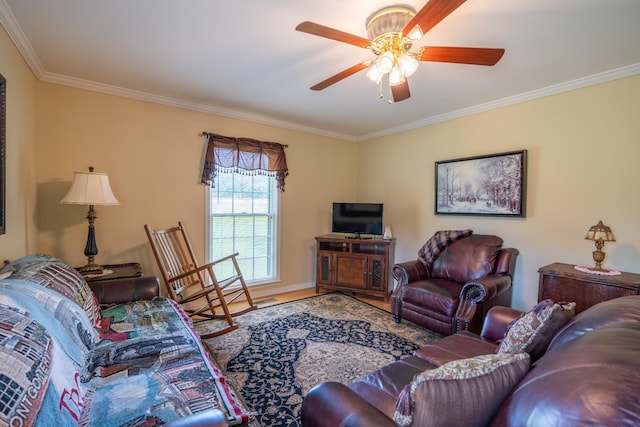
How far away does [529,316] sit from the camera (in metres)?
1.30

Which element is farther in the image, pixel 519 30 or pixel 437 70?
pixel 437 70

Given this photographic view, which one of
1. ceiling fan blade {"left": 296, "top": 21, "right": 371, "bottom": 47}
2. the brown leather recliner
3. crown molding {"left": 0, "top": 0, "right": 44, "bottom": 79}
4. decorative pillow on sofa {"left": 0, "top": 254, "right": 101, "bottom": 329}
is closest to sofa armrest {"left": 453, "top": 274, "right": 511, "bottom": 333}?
the brown leather recliner

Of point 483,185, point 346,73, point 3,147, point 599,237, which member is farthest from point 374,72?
point 3,147

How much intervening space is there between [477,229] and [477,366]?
281 centimetres

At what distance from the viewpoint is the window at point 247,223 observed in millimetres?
3576

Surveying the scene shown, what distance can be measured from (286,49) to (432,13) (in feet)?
3.65

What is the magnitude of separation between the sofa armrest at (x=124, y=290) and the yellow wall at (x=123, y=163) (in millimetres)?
872

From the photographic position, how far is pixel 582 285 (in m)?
2.26

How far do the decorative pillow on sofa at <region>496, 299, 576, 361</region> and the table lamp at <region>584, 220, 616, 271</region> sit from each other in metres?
1.52

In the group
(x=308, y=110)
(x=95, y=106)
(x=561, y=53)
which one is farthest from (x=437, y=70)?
(x=95, y=106)

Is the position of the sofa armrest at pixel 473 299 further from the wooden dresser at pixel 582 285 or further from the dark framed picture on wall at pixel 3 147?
the dark framed picture on wall at pixel 3 147

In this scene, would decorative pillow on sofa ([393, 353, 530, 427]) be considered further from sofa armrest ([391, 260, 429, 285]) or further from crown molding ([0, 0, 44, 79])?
crown molding ([0, 0, 44, 79])

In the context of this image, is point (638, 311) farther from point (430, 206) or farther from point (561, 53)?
point (430, 206)

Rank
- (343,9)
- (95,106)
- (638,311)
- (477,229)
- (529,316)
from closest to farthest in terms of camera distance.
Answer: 1. (638,311)
2. (529,316)
3. (343,9)
4. (95,106)
5. (477,229)
